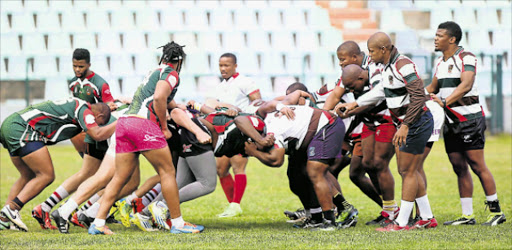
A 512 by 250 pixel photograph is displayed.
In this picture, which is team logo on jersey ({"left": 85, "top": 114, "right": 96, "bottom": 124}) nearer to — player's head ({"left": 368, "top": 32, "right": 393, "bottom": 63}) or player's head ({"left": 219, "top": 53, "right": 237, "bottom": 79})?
player's head ({"left": 219, "top": 53, "right": 237, "bottom": 79})

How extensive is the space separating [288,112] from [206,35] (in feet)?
76.1

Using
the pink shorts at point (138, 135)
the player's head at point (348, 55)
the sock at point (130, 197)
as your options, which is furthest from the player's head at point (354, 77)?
the sock at point (130, 197)

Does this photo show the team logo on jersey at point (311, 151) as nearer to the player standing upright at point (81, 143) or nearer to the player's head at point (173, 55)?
the player's head at point (173, 55)

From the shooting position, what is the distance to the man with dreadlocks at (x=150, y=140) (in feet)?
23.2

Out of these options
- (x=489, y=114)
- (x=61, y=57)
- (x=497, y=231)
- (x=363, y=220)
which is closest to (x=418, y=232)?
(x=497, y=231)

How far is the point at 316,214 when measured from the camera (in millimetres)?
7953

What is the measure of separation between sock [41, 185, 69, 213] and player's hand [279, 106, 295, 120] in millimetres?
2806

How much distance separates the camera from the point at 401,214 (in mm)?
7305

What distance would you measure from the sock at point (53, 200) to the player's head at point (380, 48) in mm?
3943

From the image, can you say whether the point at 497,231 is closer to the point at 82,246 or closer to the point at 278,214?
the point at 278,214

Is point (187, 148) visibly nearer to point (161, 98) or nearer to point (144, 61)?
point (161, 98)

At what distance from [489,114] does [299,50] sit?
8282 millimetres

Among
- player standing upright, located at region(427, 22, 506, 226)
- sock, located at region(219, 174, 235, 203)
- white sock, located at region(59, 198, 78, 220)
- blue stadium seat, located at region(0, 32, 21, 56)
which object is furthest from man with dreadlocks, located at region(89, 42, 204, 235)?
blue stadium seat, located at region(0, 32, 21, 56)

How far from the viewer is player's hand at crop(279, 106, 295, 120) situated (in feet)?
24.6
